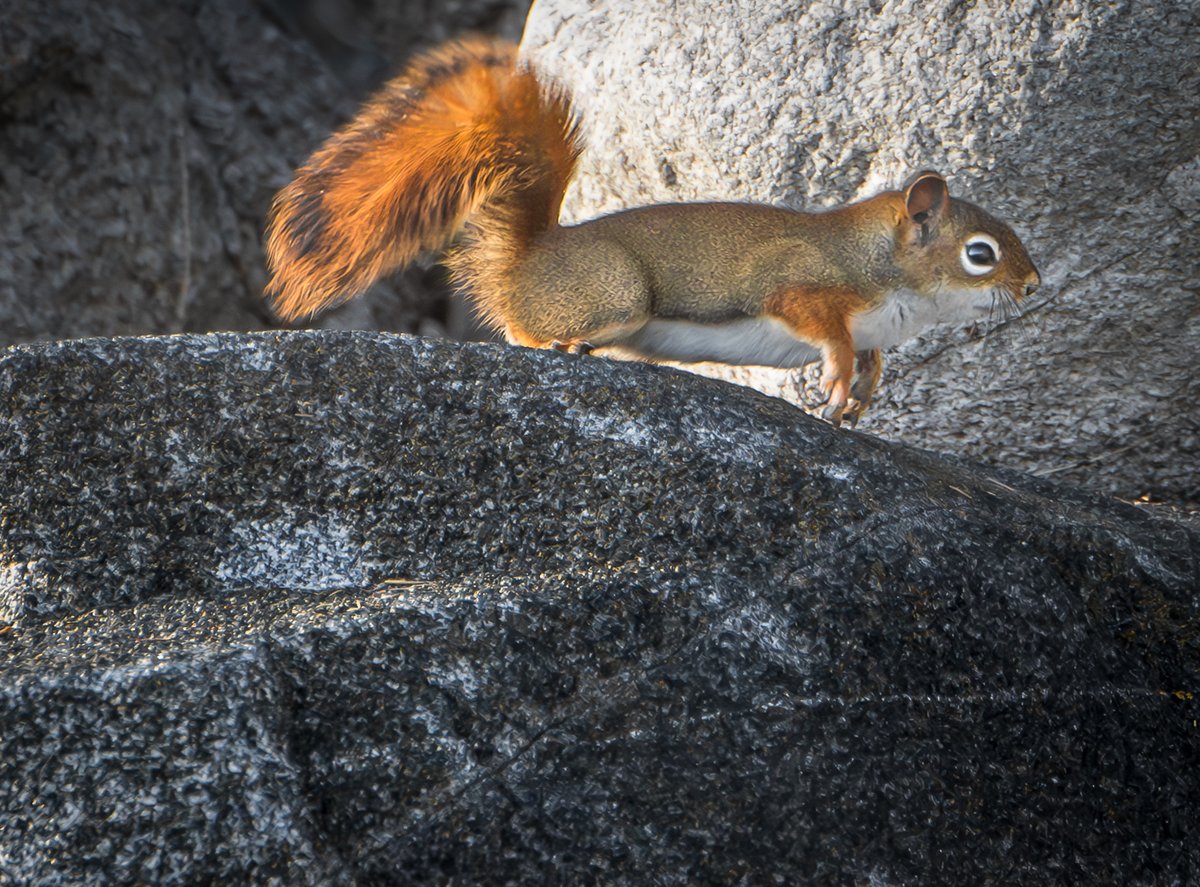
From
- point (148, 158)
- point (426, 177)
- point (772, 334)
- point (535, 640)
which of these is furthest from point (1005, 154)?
point (148, 158)

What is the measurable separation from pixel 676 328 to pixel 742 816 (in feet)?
5.55

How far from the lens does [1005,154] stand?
3.80 meters

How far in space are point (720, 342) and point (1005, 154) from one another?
0.94 metres

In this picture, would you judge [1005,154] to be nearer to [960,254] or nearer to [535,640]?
[960,254]

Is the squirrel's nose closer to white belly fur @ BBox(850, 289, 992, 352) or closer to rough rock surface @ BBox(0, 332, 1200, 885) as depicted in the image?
white belly fur @ BBox(850, 289, 992, 352)

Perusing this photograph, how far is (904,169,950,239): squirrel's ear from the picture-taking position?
3.63m

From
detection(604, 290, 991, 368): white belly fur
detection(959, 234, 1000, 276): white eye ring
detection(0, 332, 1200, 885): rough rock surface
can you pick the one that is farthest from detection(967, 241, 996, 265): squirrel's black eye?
detection(0, 332, 1200, 885): rough rock surface

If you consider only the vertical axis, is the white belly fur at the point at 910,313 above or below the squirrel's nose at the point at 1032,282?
below

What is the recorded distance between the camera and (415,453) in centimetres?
262

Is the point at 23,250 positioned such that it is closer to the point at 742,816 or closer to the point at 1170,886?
the point at 742,816

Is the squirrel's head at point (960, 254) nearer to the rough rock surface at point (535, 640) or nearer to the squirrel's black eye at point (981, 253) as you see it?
the squirrel's black eye at point (981, 253)

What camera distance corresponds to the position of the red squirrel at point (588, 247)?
11.2 ft

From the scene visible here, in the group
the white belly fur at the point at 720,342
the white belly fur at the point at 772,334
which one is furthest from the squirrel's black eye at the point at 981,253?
the white belly fur at the point at 720,342

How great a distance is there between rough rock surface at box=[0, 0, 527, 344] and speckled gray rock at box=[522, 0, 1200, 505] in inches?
101
